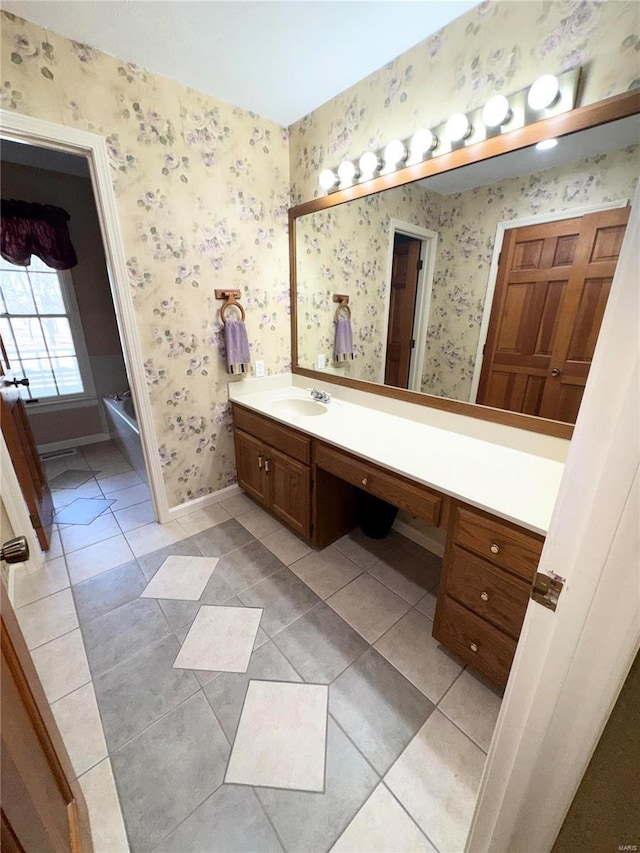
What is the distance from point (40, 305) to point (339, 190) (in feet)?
9.96

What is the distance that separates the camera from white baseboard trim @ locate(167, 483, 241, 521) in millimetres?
2291

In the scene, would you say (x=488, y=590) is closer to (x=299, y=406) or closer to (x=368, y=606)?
(x=368, y=606)

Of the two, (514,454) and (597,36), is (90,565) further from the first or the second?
(597,36)

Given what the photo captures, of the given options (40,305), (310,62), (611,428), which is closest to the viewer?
(611,428)

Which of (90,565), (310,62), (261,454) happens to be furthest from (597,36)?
(90,565)

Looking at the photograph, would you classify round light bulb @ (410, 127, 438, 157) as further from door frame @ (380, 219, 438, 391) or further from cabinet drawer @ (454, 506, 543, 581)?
cabinet drawer @ (454, 506, 543, 581)

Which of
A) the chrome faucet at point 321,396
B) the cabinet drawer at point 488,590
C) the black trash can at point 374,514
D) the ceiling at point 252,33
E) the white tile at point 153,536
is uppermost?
the ceiling at point 252,33

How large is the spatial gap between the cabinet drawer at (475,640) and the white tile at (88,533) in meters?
1.99

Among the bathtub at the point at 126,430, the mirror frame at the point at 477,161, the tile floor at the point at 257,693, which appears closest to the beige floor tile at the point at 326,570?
the tile floor at the point at 257,693

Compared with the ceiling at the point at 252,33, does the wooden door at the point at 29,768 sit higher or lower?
lower

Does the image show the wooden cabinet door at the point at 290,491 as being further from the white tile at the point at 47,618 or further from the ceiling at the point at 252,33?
the ceiling at the point at 252,33

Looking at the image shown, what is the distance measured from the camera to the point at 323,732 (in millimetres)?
1161

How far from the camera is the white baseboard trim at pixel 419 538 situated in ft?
6.50

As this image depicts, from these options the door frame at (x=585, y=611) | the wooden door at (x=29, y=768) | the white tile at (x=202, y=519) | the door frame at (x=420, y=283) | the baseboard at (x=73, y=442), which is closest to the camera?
the door frame at (x=585, y=611)
